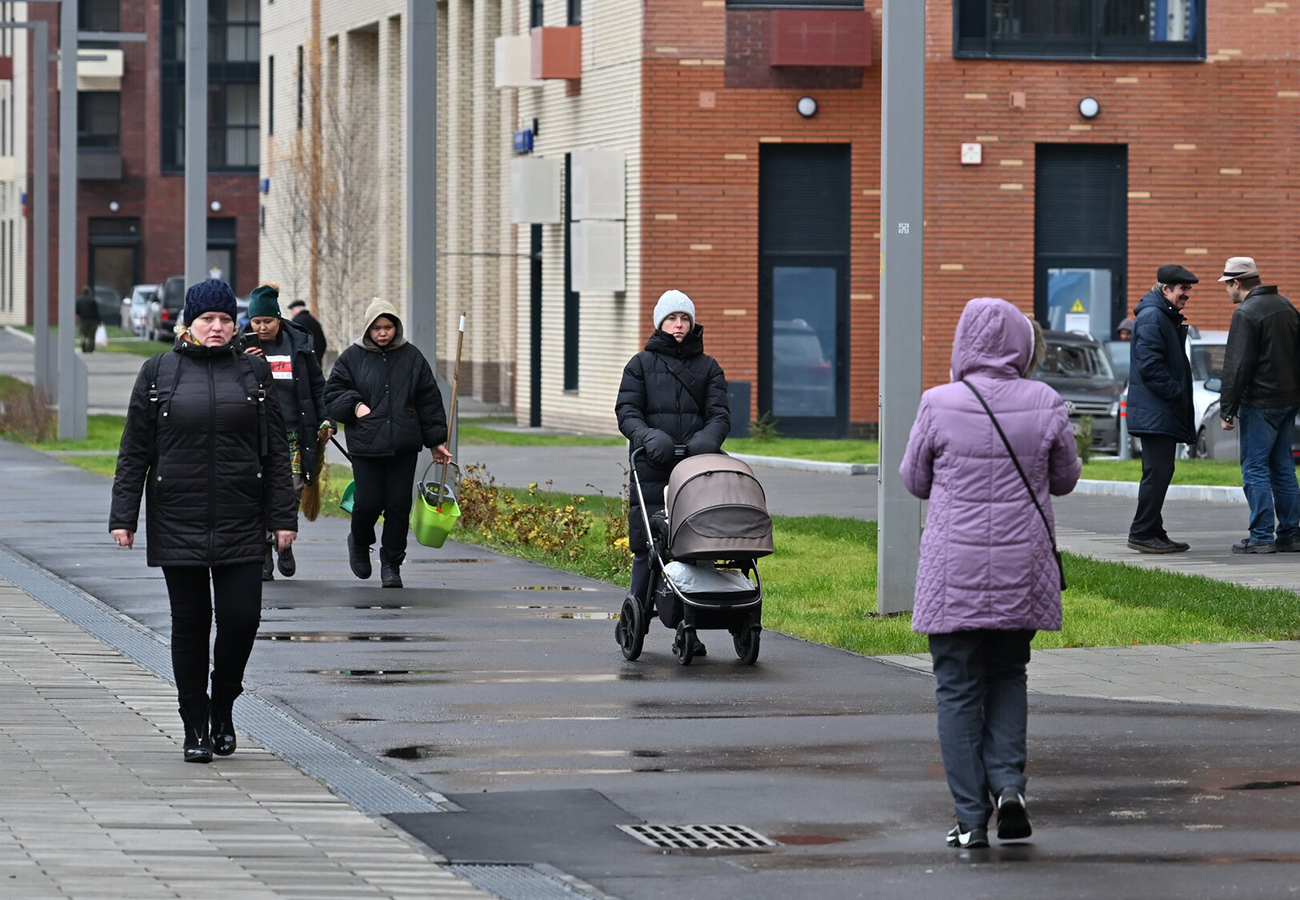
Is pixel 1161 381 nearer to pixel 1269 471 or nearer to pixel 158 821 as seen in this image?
pixel 1269 471

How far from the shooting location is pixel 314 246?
2172 inches

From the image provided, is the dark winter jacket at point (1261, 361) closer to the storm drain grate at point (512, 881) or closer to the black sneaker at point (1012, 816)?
the black sneaker at point (1012, 816)

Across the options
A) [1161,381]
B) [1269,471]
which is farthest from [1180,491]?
[1161,381]

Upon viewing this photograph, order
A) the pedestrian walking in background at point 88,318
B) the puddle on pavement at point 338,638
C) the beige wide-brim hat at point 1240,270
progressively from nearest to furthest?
the puddle on pavement at point 338,638, the beige wide-brim hat at point 1240,270, the pedestrian walking in background at point 88,318

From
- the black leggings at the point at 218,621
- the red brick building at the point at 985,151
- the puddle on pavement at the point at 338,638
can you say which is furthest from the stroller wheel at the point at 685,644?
the red brick building at the point at 985,151

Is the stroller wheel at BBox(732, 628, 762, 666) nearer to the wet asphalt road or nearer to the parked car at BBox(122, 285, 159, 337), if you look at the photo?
the wet asphalt road

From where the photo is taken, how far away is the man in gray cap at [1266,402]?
16781mm

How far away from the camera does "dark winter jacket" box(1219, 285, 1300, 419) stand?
1678 cm

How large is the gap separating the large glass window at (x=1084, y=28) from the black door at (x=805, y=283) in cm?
235

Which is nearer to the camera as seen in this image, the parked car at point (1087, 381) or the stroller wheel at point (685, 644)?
the stroller wheel at point (685, 644)

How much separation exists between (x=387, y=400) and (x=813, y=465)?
42.2 ft

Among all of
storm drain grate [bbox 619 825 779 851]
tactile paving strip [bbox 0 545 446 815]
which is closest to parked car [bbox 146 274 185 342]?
tactile paving strip [bbox 0 545 446 815]

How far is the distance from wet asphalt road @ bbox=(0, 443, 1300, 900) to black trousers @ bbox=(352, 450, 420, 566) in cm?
84

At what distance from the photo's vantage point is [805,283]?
108ft
